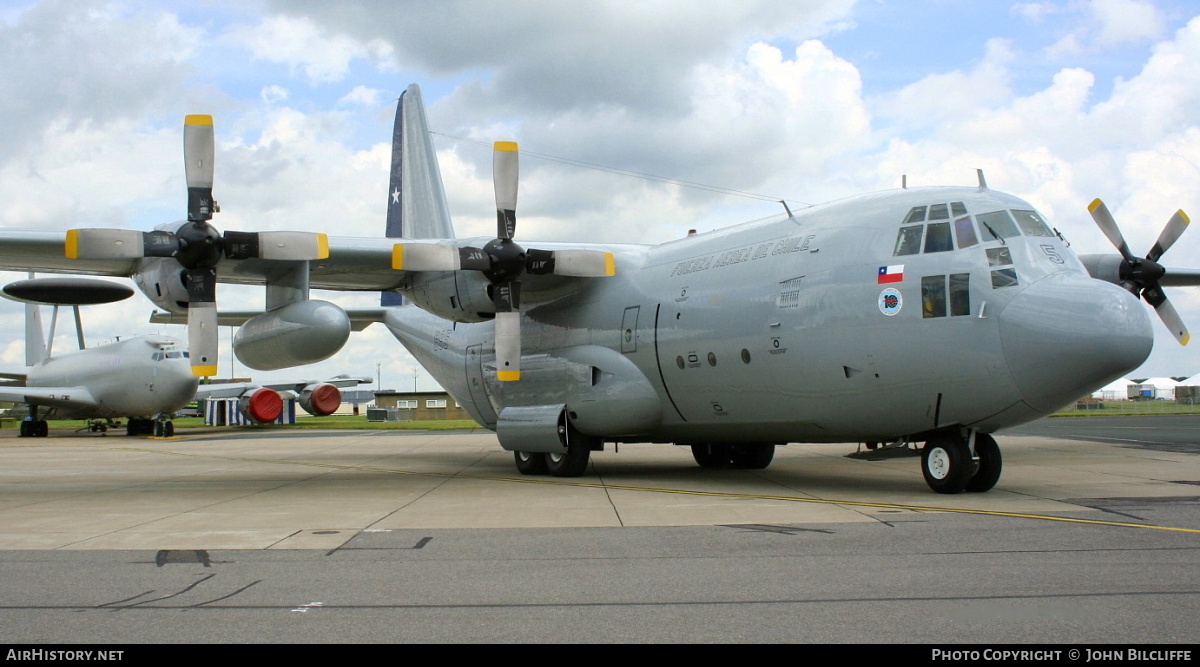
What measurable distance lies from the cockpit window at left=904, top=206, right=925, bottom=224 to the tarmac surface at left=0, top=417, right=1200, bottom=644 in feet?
11.3

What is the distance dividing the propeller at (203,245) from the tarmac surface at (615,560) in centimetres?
254

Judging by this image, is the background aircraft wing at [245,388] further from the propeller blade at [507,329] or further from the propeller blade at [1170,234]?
the propeller blade at [1170,234]

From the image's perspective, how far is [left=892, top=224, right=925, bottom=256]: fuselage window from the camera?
11586 mm

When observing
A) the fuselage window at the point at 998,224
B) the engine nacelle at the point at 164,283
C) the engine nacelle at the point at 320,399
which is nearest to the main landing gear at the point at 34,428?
the engine nacelle at the point at 320,399

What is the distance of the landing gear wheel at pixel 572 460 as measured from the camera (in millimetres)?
16141

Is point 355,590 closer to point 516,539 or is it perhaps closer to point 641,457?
point 516,539

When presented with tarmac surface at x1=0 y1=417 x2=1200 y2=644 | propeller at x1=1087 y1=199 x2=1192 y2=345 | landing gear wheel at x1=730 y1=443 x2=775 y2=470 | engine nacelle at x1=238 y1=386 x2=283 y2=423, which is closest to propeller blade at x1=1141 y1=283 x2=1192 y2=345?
propeller at x1=1087 y1=199 x2=1192 y2=345

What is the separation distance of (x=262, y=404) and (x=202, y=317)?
2957cm

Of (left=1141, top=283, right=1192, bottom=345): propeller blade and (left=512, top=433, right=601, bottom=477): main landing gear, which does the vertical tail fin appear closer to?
(left=512, top=433, right=601, bottom=477): main landing gear

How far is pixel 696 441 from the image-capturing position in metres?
15.9

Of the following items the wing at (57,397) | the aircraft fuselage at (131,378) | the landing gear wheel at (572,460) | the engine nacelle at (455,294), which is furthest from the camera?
the wing at (57,397)

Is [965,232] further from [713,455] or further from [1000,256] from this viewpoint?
[713,455]

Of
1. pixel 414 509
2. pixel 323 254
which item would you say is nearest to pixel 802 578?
pixel 414 509

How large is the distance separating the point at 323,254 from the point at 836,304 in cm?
803
